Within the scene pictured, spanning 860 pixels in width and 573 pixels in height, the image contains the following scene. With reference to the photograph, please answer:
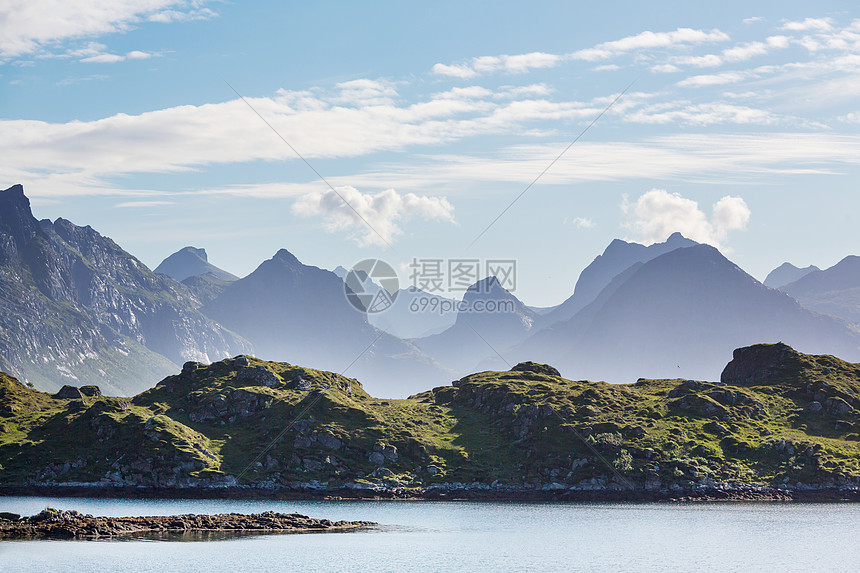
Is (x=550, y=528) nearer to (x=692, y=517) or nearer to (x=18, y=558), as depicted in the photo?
(x=692, y=517)

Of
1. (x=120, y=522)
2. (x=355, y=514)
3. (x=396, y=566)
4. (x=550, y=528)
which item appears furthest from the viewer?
(x=355, y=514)

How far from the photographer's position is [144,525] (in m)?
150

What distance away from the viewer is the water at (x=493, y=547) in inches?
4719

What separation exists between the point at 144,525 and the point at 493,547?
63866mm

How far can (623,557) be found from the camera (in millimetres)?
133000

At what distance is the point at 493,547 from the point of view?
142m

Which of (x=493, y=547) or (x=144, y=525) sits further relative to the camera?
(x=144, y=525)

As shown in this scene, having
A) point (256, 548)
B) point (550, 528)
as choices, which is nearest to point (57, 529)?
point (256, 548)

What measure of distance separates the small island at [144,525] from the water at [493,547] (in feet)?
20.8

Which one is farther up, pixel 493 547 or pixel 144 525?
pixel 144 525

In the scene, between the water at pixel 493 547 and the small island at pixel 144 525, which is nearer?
the water at pixel 493 547

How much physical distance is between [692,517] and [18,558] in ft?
459

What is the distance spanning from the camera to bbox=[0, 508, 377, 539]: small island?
13775 cm

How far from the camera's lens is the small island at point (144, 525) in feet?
452
